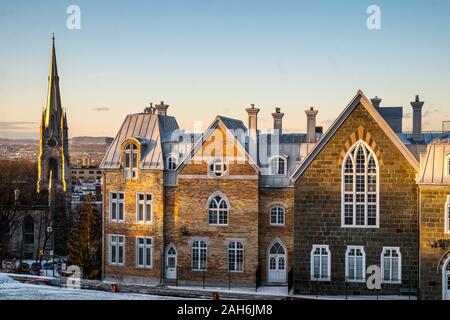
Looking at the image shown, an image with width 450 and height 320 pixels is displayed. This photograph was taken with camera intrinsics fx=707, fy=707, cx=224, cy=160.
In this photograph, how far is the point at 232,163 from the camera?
94.4ft

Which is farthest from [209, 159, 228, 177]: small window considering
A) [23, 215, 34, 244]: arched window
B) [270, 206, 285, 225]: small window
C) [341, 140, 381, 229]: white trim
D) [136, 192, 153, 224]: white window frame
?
[23, 215, 34, 244]: arched window

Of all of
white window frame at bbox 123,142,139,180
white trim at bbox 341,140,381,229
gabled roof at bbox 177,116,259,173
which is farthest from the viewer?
white window frame at bbox 123,142,139,180

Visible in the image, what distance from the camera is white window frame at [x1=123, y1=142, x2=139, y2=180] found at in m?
30.3

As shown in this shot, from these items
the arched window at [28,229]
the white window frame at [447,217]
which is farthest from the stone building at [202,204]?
the arched window at [28,229]

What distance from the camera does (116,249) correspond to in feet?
101

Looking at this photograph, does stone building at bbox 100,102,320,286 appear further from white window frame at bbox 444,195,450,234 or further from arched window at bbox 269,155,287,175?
white window frame at bbox 444,195,450,234

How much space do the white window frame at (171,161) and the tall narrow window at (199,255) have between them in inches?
131

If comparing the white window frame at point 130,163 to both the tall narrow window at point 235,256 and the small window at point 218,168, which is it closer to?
the small window at point 218,168

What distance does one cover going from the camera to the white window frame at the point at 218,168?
28891 millimetres

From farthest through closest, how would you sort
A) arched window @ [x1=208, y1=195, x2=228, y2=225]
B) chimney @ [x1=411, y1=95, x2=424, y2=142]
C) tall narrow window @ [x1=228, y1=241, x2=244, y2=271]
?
chimney @ [x1=411, y1=95, x2=424, y2=142] → arched window @ [x1=208, y1=195, x2=228, y2=225] → tall narrow window @ [x1=228, y1=241, x2=244, y2=271]

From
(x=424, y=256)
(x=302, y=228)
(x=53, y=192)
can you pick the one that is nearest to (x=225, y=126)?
(x=302, y=228)

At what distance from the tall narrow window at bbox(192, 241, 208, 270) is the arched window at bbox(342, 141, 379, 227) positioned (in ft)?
20.7

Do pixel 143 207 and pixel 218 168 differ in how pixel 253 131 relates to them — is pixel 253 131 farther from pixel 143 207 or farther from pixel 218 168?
pixel 143 207

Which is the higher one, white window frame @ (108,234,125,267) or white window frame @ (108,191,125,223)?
white window frame @ (108,191,125,223)
